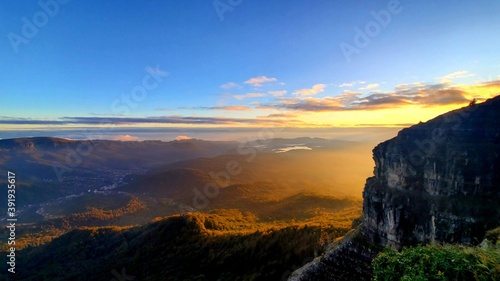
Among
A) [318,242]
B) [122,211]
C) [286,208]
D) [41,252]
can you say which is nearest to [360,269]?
[318,242]

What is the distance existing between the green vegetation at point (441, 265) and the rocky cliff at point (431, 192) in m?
20.3

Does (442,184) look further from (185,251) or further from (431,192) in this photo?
(185,251)

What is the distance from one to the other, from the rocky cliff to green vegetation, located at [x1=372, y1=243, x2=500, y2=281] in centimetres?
2030

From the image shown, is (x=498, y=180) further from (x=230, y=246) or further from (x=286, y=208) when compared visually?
(x=286, y=208)

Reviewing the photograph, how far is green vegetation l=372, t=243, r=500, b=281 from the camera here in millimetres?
9555

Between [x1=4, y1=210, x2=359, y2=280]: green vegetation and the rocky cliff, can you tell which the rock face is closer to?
the rocky cliff

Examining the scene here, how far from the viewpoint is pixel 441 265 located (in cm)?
1042

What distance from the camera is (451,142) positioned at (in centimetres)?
3177

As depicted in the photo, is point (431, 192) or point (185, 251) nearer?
point (431, 192)

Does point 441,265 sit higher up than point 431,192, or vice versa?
point 441,265

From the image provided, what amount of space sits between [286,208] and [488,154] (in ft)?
314

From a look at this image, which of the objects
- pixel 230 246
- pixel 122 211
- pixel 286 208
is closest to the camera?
pixel 230 246

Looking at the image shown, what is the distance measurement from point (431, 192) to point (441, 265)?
82.7 ft

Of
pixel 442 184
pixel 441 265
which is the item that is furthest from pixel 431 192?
pixel 441 265
